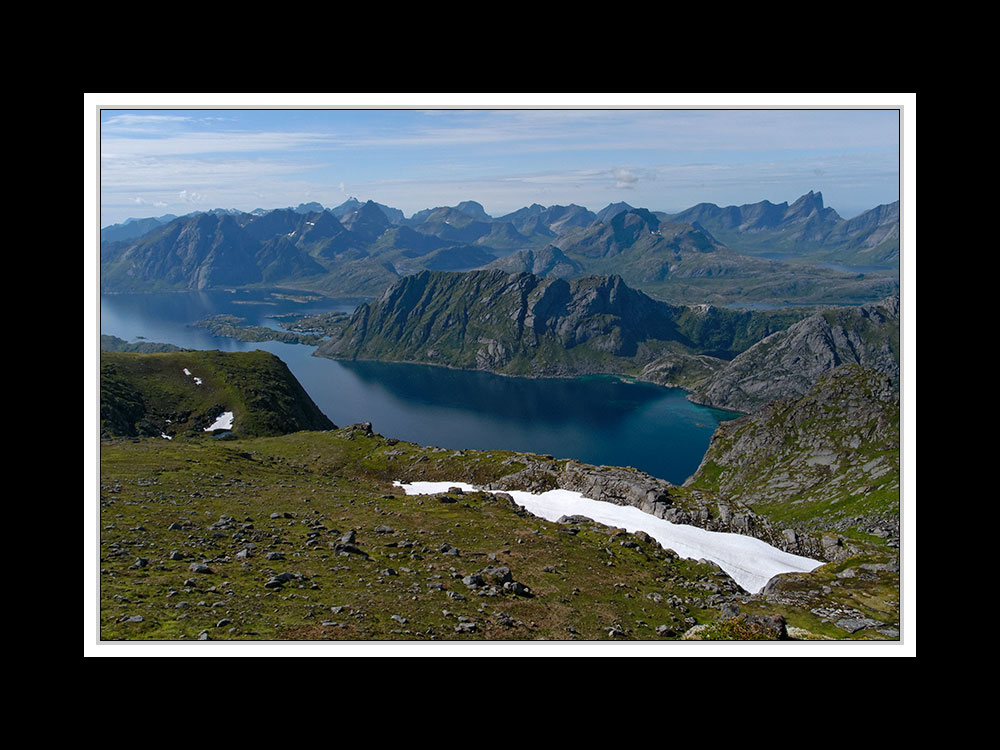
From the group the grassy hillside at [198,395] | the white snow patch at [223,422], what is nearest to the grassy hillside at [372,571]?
the grassy hillside at [198,395]

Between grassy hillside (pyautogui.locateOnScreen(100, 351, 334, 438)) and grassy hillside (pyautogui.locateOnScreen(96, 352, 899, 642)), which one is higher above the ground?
grassy hillside (pyautogui.locateOnScreen(100, 351, 334, 438))

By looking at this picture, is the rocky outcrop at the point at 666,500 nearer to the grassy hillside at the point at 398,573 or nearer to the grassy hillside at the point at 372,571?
the grassy hillside at the point at 398,573

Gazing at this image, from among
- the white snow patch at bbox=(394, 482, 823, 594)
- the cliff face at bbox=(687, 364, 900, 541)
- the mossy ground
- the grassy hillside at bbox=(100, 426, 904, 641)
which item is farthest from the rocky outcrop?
the cliff face at bbox=(687, 364, 900, 541)

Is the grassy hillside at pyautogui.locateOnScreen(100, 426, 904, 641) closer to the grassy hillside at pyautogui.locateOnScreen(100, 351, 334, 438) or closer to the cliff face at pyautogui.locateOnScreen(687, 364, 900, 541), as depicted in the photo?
the cliff face at pyautogui.locateOnScreen(687, 364, 900, 541)

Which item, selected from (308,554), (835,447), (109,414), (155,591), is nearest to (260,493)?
(308,554)

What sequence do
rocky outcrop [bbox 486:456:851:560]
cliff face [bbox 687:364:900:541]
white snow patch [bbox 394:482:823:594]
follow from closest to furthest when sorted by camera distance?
white snow patch [bbox 394:482:823:594] → rocky outcrop [bbox 486:456:851:560] → cliff face [bbox 687:364:900:541]
